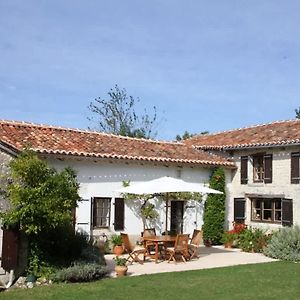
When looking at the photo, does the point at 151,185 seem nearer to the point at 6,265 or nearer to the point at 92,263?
the point at 92,263

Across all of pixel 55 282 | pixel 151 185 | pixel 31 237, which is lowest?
pixel 55 282

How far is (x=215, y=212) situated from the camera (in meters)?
21.2

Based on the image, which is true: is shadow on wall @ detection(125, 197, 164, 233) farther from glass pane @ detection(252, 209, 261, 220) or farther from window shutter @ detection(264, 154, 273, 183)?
window shutter @ detection(264, 154, 273, 183)

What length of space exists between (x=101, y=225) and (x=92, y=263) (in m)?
5.85

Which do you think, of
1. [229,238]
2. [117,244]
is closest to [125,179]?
[117,244]

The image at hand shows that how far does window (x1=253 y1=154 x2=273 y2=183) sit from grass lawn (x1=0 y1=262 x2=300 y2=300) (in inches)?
302

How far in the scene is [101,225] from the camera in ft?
60.3

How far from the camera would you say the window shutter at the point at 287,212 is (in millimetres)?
19619

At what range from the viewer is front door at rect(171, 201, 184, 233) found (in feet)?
68.5

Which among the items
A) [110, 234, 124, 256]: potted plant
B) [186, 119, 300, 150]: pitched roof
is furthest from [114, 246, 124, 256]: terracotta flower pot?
[186, 119, 300, 150]: pitched roof

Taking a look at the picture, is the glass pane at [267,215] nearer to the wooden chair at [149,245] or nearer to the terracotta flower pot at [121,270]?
the wooden chair at [149,245]

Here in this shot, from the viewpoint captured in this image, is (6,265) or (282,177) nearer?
(6,265)

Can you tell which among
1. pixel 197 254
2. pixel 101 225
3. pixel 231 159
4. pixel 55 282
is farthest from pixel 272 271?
pixel 231 159

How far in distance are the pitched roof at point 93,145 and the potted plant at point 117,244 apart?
9.67ft
